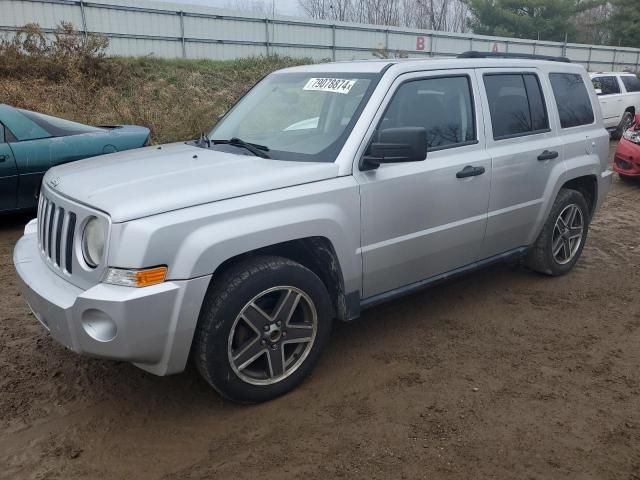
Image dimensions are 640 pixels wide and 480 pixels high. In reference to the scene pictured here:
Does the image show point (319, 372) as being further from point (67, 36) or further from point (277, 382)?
point (67, 36)

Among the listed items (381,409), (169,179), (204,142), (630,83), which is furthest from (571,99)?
(630,83)

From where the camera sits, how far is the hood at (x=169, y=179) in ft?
9.32

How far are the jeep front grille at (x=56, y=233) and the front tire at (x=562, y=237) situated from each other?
377 cm

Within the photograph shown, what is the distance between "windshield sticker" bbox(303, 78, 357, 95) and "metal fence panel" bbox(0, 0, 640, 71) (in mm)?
11313

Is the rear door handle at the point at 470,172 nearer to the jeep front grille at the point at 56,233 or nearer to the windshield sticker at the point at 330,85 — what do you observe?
the windshield sticker at the point at 330,85

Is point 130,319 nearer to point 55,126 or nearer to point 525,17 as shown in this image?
point 55,126

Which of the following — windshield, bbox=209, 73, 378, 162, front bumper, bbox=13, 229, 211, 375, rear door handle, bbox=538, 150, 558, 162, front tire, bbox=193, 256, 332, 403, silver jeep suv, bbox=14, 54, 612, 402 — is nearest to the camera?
front bumper, bbox=13, 229, 211, 375

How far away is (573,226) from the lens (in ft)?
17.4

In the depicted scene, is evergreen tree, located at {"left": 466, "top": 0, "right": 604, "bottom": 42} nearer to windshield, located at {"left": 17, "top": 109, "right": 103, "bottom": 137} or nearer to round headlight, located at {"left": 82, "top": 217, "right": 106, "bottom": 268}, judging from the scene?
windshield, located at {"left": 17, "top": 109, "right": 103, "bottom": 137}

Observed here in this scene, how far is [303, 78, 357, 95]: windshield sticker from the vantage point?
384 centimetres

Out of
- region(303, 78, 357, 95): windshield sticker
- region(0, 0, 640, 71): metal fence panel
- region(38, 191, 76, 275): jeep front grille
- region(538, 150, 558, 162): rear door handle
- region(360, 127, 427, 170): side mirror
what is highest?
region(0, 0, 640, 71): metal fence panel

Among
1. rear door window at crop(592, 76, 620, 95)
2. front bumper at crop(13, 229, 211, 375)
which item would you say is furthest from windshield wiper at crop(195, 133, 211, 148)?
rear door window at crop(592, 76, 620, 95)

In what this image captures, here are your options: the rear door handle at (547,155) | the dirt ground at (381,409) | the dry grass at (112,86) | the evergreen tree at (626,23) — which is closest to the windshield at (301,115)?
the dirt ground at (381,409)

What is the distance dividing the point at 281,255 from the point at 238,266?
16.4 inches
